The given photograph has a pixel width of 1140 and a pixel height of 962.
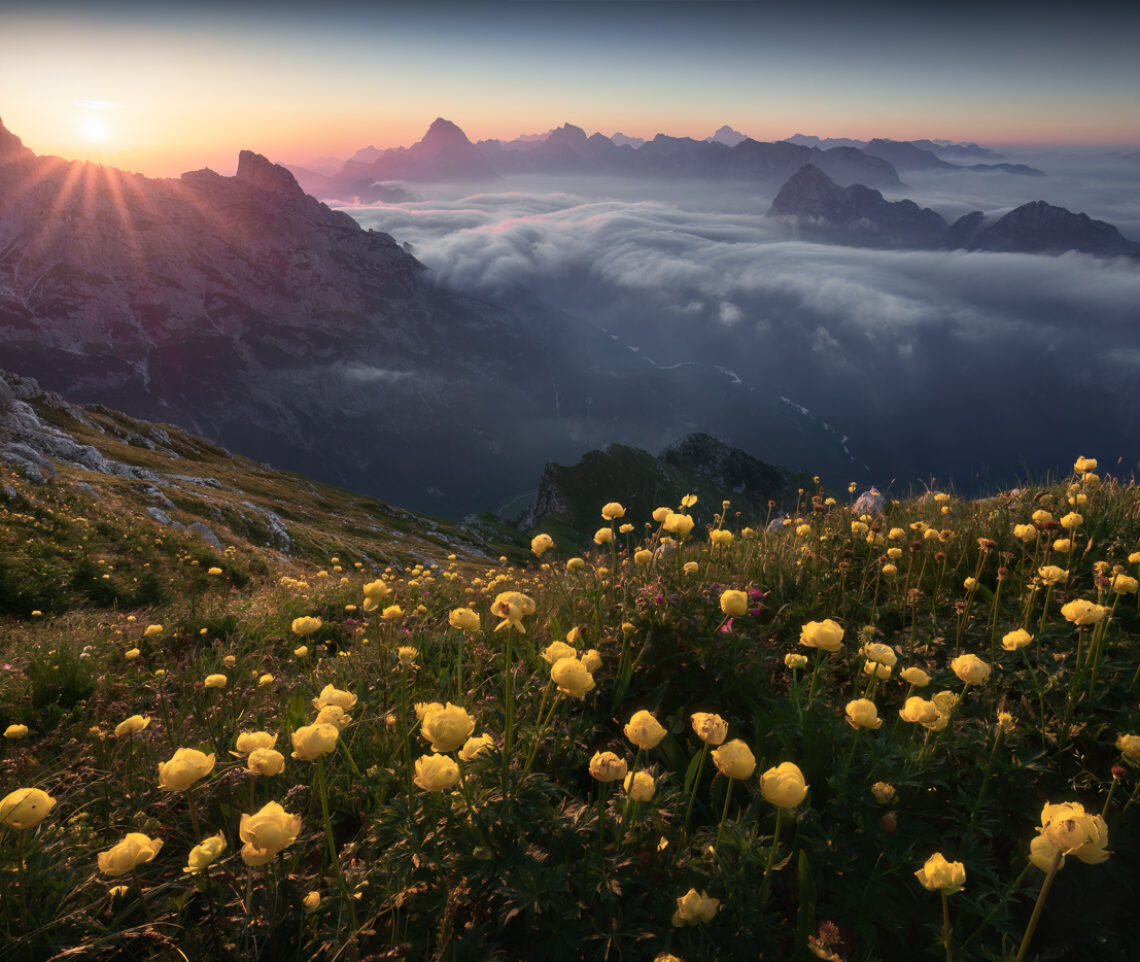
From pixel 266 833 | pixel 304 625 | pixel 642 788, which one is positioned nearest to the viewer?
pixel 266 833

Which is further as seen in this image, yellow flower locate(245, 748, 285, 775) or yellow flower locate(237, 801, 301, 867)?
yellow flower locate(245, 748, 285, 775)

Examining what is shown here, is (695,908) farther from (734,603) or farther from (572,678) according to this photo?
(734,603)

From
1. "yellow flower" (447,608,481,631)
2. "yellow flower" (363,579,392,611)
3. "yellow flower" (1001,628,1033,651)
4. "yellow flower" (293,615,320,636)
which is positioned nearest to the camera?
"yellow flower" (447,608,481,631)

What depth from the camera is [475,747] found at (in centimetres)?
240

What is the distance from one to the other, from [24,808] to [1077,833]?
356cm

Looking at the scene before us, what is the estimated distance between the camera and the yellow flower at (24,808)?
2074mm

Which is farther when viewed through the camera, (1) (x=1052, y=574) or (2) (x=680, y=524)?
(2) (x=680, y=524)

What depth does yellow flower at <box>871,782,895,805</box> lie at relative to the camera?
246 centimetres

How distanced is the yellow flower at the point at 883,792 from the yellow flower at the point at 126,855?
2.91m

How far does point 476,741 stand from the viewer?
2.45 metres

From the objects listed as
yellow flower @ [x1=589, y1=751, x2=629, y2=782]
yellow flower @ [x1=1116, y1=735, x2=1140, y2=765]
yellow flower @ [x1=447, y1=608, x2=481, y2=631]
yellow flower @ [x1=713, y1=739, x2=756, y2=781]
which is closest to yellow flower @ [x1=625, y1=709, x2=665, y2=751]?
yellow flower @ [x1=589, y1=751, x2=629, y2=782]

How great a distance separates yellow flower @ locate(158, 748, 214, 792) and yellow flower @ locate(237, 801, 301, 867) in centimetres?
35

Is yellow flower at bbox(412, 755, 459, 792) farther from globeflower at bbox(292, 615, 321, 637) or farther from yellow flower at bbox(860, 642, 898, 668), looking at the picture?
yellow flower at bbox(860, 642, 898, 668)

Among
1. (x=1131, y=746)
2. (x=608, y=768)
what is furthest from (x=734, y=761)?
(x=1131, y=746)
